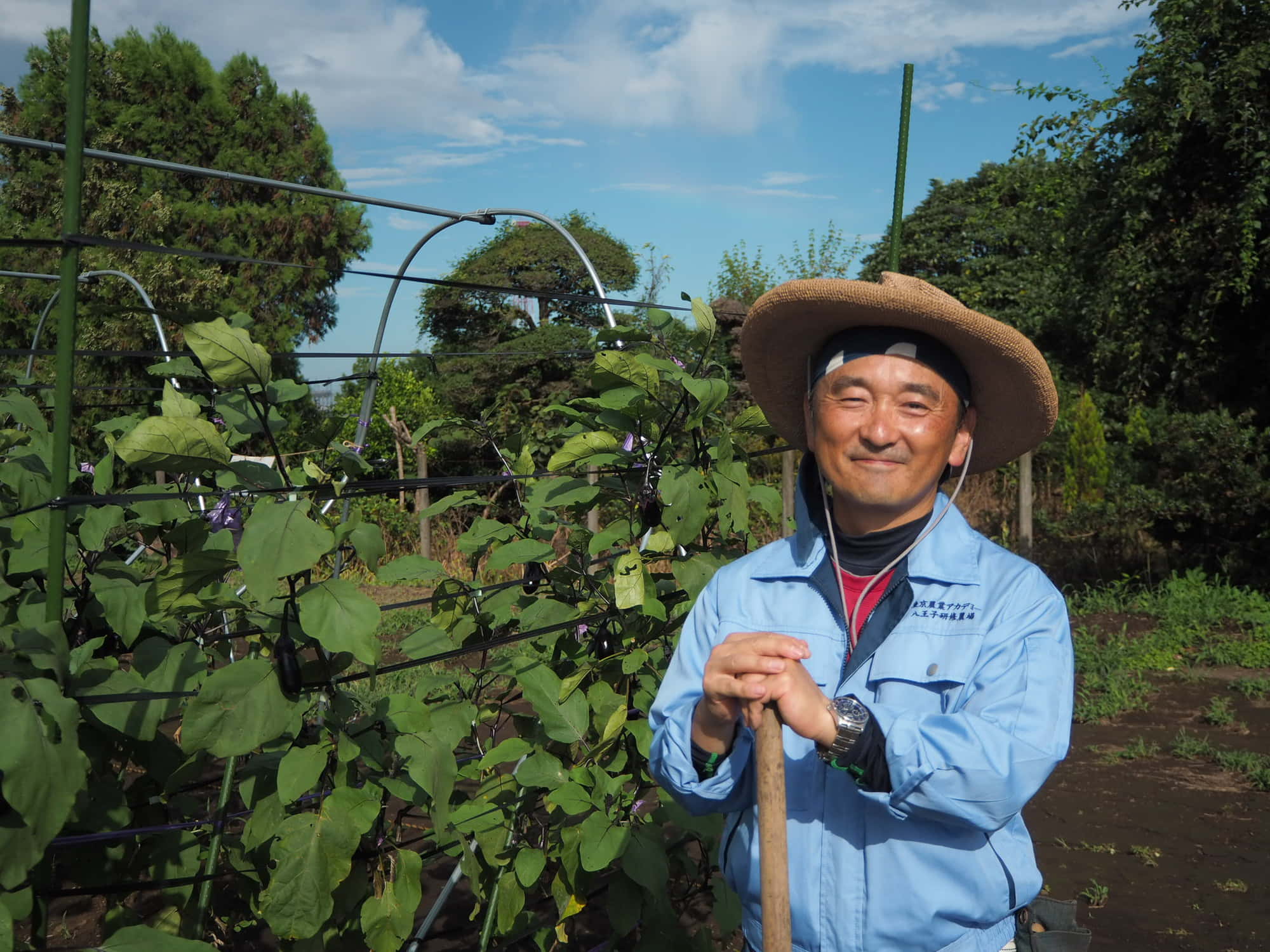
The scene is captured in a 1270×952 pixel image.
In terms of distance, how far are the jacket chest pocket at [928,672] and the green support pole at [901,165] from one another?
1.14 meters

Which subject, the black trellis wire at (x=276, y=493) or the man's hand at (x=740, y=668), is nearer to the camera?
the man's hand at (x=740, y=668)

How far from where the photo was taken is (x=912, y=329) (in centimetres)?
166

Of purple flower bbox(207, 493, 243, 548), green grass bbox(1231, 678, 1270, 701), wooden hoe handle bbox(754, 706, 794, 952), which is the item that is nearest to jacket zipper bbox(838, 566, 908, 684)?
wooden hoe handle bbox(754, 706, 794, 952)

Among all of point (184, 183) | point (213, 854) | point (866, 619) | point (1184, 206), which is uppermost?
point (184, 183)

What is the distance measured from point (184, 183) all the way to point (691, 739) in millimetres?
15079

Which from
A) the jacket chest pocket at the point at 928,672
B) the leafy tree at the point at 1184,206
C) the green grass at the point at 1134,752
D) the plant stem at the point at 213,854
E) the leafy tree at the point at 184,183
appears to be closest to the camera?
the jacket chest pocket at the point at 928,672

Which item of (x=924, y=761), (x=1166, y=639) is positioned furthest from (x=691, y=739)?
(x=1166, y=639)

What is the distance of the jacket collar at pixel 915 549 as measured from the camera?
4.99 feet

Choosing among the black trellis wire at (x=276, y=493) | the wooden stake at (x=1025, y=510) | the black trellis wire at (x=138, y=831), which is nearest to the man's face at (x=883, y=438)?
the black trellis wire at (x=276, y=493)

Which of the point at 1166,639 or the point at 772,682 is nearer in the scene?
the point at 772,682

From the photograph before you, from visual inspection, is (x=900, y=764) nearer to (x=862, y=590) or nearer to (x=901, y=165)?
(x=862, y=590)

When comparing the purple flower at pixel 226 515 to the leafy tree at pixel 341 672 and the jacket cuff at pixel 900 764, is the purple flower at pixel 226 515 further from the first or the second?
the jacket cuff at pixel 900 764

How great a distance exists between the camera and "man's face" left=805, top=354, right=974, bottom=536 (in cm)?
159

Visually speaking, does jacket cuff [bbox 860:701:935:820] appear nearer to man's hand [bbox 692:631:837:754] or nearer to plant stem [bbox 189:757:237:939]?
man's hand [bbox 692:631:837:754]
